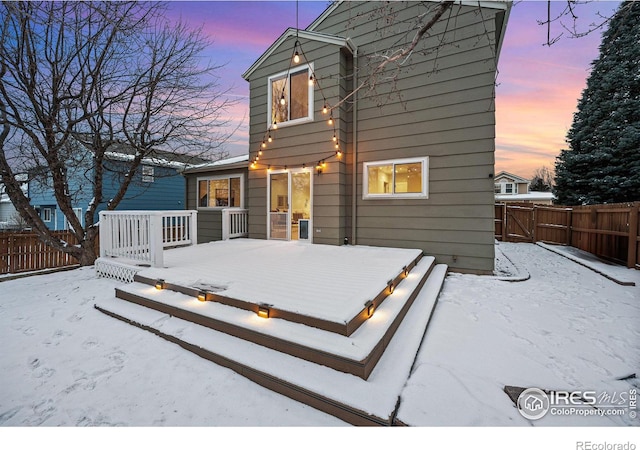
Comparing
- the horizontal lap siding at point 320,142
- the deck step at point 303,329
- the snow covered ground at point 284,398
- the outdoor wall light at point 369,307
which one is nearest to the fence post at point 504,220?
the snow covered ground at point 284,398

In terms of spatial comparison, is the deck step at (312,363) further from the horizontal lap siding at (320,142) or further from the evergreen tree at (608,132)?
the evergreen tree at (608,132)

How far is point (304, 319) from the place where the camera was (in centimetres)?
237

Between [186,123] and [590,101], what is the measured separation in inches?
662

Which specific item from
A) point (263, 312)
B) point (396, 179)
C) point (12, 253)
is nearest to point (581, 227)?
point (396, 179)

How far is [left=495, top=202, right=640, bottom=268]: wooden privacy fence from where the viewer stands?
17.6ft

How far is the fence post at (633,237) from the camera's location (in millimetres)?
5137

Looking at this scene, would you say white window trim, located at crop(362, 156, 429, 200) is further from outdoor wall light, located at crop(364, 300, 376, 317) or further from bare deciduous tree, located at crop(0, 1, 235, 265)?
bare deciduous tree, located at crop(0, 1, 235, 265)

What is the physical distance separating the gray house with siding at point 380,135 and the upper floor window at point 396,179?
23 millimetres

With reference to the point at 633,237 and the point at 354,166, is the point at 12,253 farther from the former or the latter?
the point at 633,237

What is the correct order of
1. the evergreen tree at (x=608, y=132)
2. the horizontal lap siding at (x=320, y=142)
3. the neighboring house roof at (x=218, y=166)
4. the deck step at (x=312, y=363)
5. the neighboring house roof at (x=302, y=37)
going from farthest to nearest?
the evergreen tree at (x=608, y=132)
the neighboring house roof at (x=218, y=166)
the horizontal lap siding at (x=320, y=142)
the neighboring house roof at (x=302, y=37)
the deck step at (x=312, y=363)

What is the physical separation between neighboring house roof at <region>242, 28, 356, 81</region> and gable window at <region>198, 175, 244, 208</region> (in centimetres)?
307

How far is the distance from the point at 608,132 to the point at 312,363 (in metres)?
15.8
